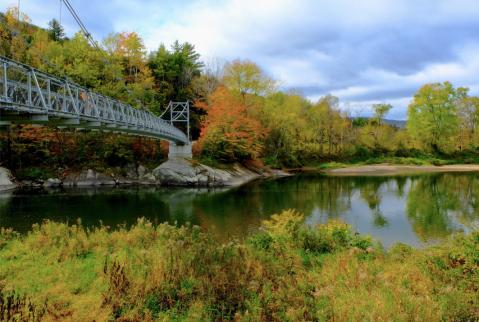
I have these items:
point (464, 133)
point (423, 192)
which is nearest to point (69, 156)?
point (423, 192)

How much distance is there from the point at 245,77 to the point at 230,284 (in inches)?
1341

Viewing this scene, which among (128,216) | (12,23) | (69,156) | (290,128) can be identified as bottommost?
(128,216)

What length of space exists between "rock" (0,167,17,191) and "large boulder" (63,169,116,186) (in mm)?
3931

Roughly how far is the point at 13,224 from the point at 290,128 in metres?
34.6

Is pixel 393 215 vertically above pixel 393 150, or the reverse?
pixel 393 150

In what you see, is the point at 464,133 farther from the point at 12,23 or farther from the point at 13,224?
the point at 12,23

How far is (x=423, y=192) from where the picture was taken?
74.5 feet

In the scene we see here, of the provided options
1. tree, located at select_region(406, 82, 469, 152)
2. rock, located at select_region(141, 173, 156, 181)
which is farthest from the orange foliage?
tree, located at select_region(406, 82, 469, 152)

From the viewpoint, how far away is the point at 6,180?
24.2 m

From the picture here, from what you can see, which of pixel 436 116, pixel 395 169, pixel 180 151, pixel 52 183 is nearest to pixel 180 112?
pixel 180 151

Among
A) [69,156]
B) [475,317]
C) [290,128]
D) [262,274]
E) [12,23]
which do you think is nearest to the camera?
[475,317]

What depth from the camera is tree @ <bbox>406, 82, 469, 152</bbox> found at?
1934 inches

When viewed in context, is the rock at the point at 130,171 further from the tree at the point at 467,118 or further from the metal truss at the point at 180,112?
the tree at the point at 467,118

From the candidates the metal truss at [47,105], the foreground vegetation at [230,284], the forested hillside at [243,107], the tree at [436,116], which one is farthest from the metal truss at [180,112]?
the tree at [436,116]
